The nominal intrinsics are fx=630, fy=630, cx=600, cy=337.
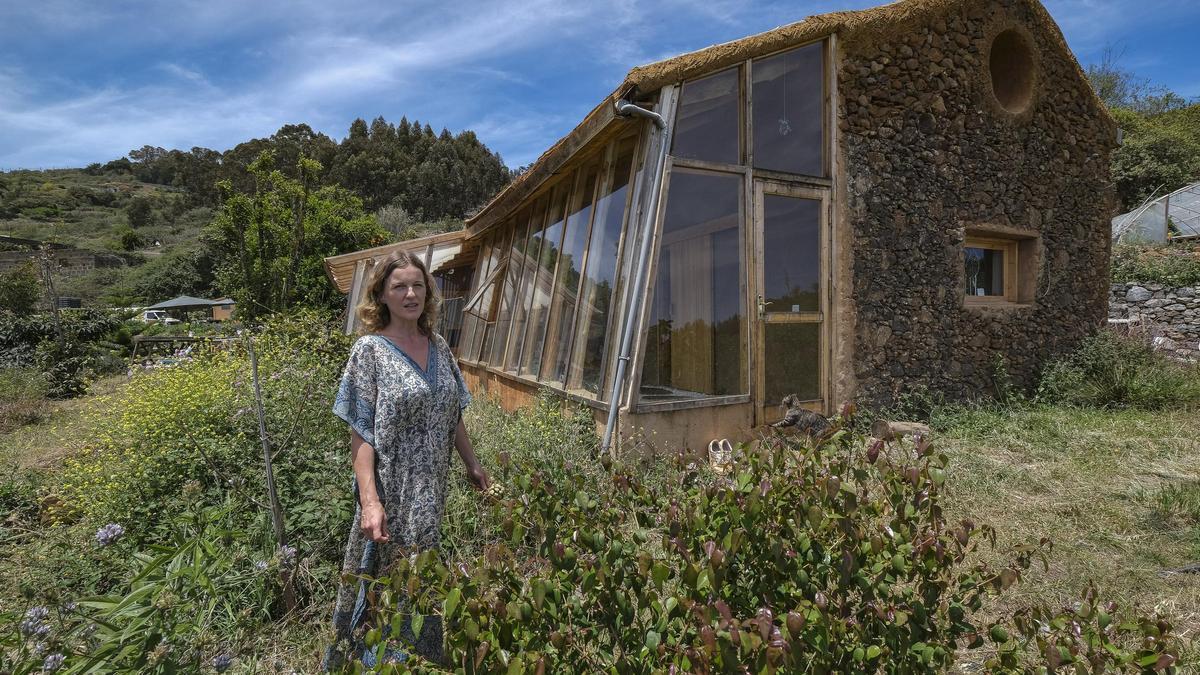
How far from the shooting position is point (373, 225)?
21.2 meters

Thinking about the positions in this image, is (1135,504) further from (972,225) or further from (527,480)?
(527,480)

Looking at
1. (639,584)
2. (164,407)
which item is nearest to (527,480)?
(639,584)

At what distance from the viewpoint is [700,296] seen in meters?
5.34

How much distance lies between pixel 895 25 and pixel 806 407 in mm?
3709

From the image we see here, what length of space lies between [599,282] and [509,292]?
2892mm

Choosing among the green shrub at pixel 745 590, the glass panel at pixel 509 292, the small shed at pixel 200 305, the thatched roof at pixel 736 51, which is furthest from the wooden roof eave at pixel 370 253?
the small shed at pixel 200 305

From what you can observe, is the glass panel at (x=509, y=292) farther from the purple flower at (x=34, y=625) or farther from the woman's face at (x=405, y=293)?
the purple flower at (x=34, y=625)

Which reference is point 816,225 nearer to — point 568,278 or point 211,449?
point 568,278

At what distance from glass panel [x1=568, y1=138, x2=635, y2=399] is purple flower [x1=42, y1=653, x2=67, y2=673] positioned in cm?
370

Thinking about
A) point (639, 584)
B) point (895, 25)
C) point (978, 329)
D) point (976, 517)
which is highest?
point (895, 25)

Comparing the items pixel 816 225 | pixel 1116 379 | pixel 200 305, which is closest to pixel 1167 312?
pixel 1116 379

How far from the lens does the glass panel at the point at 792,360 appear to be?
5.52m

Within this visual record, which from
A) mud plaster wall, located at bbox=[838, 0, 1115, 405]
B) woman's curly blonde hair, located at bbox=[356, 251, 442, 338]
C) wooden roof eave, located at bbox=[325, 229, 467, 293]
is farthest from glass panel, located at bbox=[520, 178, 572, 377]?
woman's curly blonde hair, located at bbox=[356, 251, 442, 338]

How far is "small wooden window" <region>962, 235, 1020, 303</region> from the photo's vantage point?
23.7 feet
